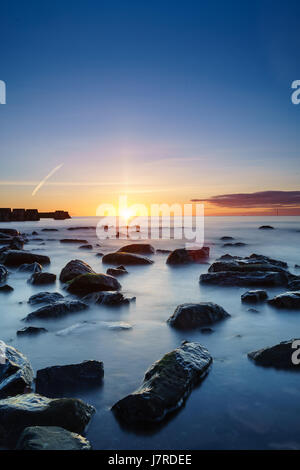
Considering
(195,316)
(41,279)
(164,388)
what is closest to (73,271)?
(41,279)

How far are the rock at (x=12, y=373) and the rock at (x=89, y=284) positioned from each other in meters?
4.44

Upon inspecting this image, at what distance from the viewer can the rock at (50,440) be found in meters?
2.58

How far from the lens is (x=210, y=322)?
19.6 ft

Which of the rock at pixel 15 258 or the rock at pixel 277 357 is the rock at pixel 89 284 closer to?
the rock at pixel 277 357

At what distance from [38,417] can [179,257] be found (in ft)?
40.2

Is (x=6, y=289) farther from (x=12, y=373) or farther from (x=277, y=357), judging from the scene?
(x=277, y=357)

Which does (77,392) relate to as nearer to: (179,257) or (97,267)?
(97,267)

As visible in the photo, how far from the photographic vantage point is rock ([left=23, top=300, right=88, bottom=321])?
252 inches

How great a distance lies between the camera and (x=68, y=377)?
382 cm

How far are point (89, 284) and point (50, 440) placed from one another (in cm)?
608

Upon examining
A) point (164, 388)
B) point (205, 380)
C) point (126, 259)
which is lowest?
point (205, 380)

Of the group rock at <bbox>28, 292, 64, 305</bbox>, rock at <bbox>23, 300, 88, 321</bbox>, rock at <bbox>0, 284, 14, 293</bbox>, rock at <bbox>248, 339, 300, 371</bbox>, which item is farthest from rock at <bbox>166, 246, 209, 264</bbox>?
rock at <bbox>248, 339, 300, 371</bbox>

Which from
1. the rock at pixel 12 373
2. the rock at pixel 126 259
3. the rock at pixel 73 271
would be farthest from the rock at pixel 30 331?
the rock at pixel 126 259
